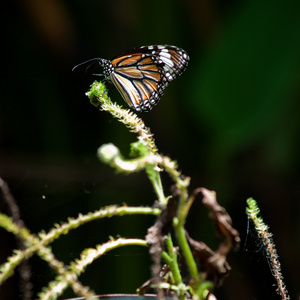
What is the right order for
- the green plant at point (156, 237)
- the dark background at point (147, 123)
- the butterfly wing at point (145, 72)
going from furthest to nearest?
the dark background at point (147, 123), the butterfly wing at point (145, 72), the green plant at point (156, 237)

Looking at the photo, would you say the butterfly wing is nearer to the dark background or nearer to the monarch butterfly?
the monarch butterfly

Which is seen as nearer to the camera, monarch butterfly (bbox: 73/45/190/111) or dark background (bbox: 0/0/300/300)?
monarch butterfly (bbox: 73/45/190/111)

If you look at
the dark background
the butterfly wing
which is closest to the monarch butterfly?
the butterfly wing

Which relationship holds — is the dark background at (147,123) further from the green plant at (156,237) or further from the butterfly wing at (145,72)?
the green plant at (156,237)

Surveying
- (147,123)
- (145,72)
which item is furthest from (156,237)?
(147,123)

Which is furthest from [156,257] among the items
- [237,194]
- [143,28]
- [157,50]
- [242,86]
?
[143,28]

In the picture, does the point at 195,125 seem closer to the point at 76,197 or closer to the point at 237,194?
the point at 237,194

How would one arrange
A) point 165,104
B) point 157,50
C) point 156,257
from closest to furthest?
point 156,257 < point 157,50 < point 165,104

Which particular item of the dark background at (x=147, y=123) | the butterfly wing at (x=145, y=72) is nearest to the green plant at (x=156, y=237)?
the butterfly wing at (x=145, y=72)
